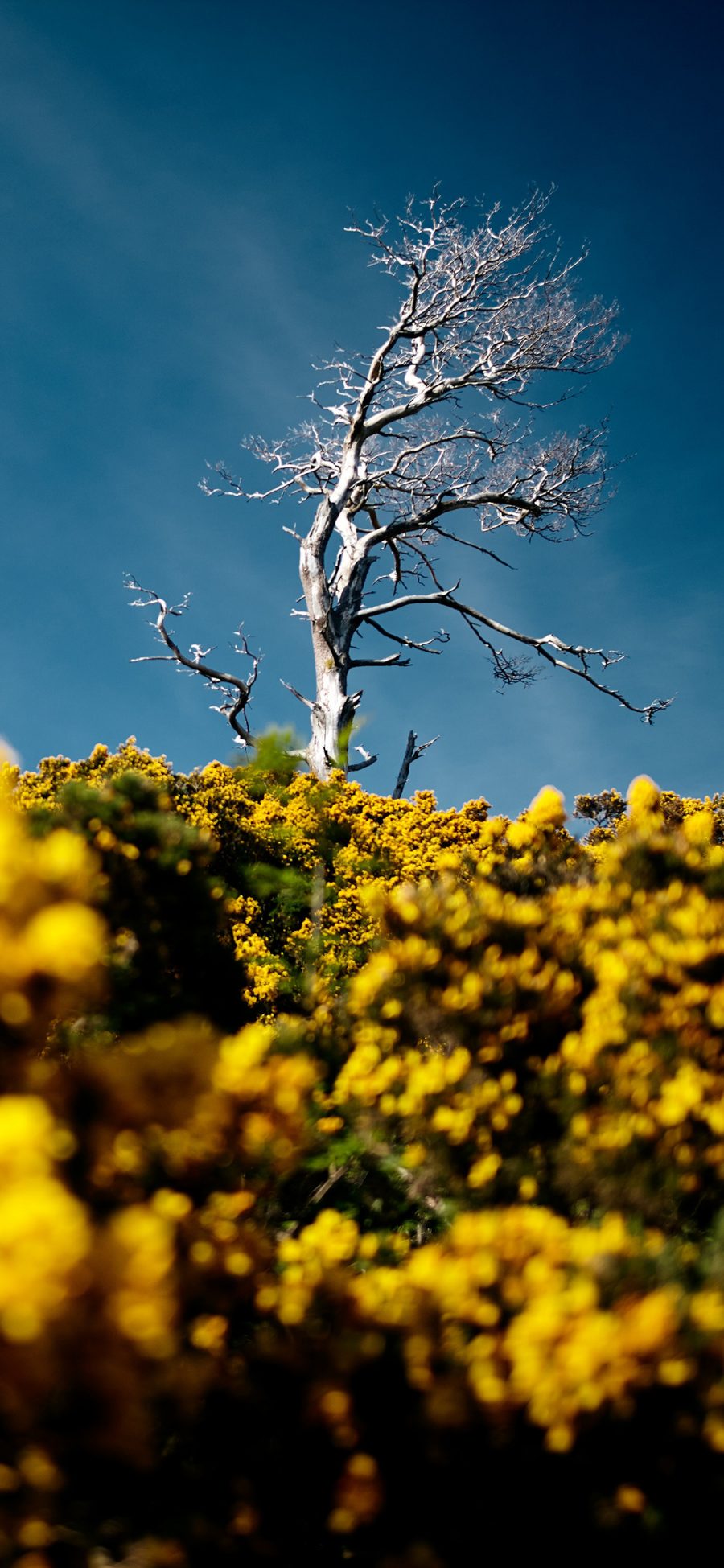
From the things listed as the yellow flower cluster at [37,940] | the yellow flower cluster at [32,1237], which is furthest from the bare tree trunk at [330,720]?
the yellow flower cluster at [32,1237]

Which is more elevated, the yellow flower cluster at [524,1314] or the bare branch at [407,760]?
the bare branch at [407,760]

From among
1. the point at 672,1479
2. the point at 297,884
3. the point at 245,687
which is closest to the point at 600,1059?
the point at 672,1479

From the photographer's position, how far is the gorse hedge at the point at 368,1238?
1605 mm

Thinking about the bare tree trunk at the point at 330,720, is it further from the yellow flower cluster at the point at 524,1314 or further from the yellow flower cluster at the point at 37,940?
the yellow flower cluster at the point at 37,940

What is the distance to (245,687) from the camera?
55.0 feet

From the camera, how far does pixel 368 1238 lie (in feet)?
8.13

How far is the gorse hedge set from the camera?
161 centimetres

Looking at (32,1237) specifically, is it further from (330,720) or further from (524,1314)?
(330,720)

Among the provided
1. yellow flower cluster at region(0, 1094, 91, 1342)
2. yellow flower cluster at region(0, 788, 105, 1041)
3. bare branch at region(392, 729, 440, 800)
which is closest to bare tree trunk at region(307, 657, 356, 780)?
bare branch at region(392, 729, 440, 800)

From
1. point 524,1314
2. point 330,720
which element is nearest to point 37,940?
A: point 524,1314

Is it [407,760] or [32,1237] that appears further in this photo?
[407,760]

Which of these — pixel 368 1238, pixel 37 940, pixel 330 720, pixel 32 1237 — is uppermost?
pixel 330 720

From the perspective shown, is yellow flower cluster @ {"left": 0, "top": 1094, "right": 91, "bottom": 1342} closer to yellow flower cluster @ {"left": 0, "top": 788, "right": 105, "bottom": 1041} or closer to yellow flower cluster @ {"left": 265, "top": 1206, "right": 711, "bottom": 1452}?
yellow flower cluster @ {"left": 0, "top": 788, "right": 105, "bottom": 1041}

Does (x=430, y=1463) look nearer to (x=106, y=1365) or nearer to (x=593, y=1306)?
(x=593, y=1306)
